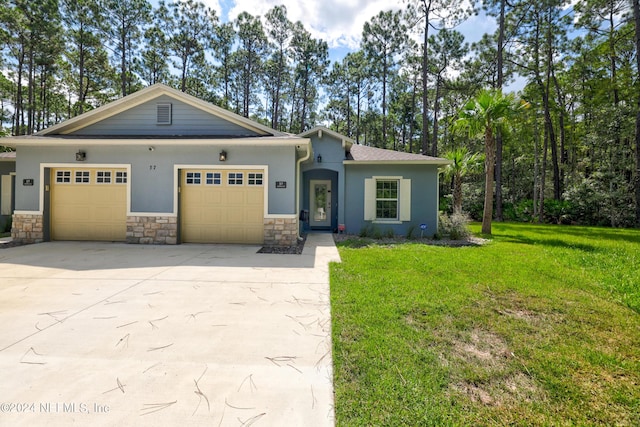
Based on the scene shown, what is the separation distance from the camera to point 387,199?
36.7 ft

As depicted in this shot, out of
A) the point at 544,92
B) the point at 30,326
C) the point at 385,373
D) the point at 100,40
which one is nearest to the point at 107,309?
the point at 30,326

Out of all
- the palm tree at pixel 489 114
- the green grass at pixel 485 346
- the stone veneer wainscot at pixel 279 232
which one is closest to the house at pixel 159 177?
the stone veneer wainscot at pixel 279 232

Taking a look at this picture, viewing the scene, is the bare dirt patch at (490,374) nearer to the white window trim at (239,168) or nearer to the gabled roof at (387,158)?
the white window trim at (239,168)

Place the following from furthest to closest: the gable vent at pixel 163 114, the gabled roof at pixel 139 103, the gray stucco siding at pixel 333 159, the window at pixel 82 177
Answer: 1. the gray stucco siding at pixel 333 159
2. the gable vent at pixel 163 114
3. the gabled roof at pixel 139 103
4. the window at pixel 82 177

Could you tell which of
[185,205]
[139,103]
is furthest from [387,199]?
[139,103]

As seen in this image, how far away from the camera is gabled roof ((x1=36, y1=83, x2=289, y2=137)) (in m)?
8.80

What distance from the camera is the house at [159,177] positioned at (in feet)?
26.8

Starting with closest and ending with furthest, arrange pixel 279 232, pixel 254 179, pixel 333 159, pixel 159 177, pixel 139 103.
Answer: pixel 279 232 < pixel 159 177 < pixel 254 179 < pixel 139 103 < pixel 333 159

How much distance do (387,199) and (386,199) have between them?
38mm

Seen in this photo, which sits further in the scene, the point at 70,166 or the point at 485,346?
the point at 70,166

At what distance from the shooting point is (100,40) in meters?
17.5

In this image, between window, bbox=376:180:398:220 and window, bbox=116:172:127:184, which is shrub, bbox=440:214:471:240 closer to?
window, bbox=376:180:398:220

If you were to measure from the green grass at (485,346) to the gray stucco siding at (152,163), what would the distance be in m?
3.93

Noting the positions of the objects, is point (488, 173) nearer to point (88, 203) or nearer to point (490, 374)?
point (490, 374)
